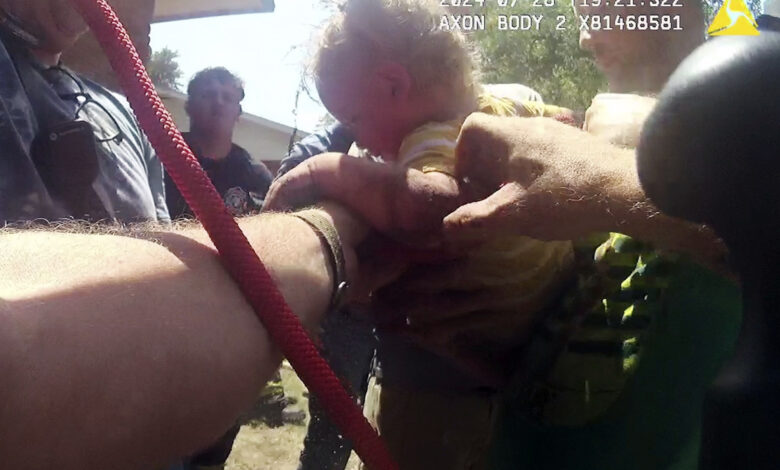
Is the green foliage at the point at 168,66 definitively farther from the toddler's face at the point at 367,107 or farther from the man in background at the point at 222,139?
the toddler's face at the point at 367,107

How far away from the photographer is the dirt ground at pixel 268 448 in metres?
3.47

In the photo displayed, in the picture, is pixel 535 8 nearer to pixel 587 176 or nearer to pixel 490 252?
pixel 490 252

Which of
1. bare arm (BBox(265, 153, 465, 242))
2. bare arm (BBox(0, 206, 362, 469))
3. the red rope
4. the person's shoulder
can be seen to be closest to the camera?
bare arm (BBox(0, 206, 362, 469))

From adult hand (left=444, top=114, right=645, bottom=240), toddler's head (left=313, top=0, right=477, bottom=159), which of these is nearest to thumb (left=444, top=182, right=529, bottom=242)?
adult hand (left=444, top=114, right=645, bottom=240)

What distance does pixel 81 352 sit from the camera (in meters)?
0.46

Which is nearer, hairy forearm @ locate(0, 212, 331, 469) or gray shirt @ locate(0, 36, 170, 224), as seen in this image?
hairy forearm @ locate(0, 212, 331, 469)

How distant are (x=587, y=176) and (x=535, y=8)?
1.32 m

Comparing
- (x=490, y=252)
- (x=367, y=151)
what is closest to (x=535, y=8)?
(x=367, y=151)

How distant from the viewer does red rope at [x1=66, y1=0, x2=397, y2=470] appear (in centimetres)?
59

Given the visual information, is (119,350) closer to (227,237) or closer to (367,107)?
(227,237)

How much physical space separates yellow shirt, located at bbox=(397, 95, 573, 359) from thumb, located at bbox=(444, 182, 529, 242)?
164 millimetres

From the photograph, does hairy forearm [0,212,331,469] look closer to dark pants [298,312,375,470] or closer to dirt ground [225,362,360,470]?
dark pants [298,312,375,470]

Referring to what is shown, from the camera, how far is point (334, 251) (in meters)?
0.79

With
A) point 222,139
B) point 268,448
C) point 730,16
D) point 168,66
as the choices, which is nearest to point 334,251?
point 730,16
